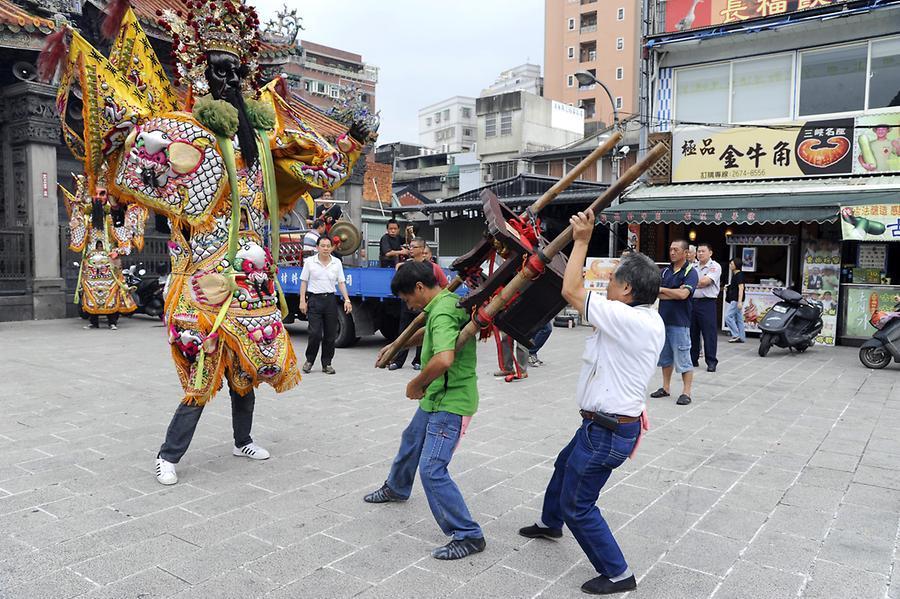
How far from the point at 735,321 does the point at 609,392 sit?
10.3 m

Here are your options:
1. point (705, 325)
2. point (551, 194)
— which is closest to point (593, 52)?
point (705, 325)

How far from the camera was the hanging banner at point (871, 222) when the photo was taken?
10.7m

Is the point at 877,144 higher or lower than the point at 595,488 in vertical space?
higher

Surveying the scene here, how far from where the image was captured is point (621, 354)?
9.86 ft

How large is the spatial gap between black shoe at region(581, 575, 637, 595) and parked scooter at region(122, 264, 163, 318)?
43.7 feet

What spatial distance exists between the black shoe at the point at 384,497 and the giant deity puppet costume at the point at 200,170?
3.52 feet

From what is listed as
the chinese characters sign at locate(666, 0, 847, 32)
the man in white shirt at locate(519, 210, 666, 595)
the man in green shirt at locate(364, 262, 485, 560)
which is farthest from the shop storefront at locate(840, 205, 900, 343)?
the man in green shirt at locate(364, 262, 485, 560)

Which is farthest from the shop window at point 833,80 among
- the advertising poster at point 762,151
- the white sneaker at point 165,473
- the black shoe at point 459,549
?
the white sneaker at point 165,473

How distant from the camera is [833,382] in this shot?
8391 mm

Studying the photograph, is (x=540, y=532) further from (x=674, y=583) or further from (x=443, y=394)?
(x=443, y=394)

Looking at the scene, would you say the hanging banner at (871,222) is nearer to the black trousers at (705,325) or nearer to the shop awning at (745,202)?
the shop awning at (745,202)

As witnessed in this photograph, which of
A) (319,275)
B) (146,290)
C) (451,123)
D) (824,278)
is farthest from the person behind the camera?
(451,123)

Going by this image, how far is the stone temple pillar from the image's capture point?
45.1 feet

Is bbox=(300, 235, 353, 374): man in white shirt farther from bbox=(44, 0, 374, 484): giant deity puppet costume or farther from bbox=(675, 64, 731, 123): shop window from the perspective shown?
bbox=(675, 64, 731, 123): shop window
